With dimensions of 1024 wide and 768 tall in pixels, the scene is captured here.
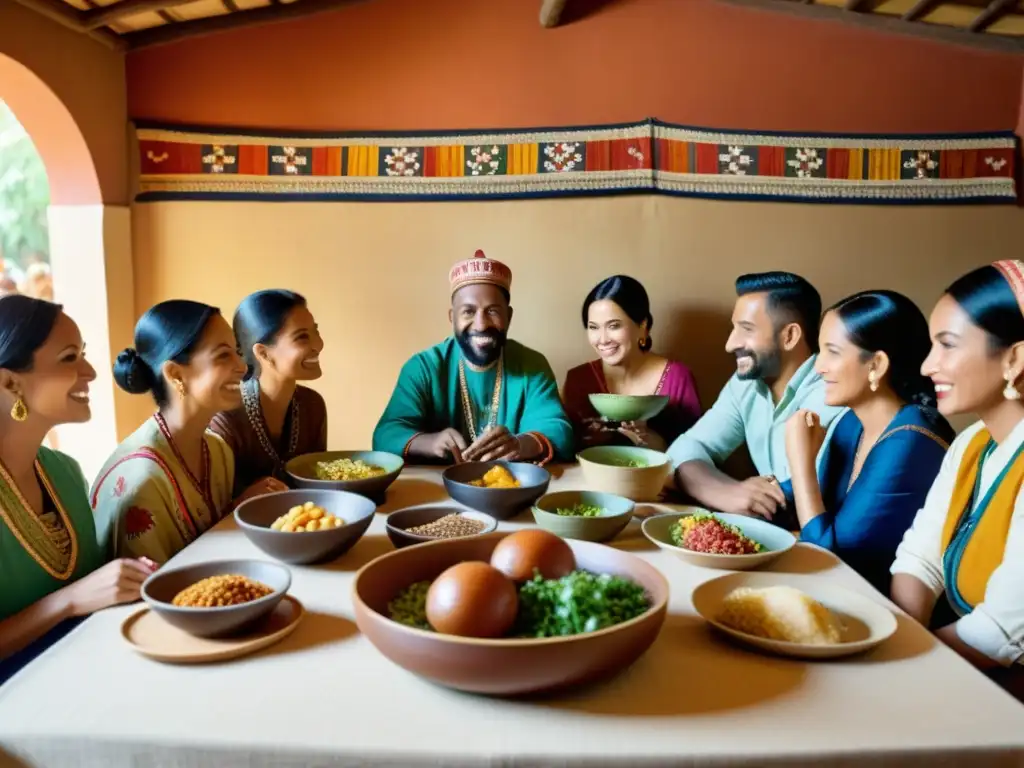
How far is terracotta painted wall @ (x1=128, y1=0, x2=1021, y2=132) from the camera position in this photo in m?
3.49

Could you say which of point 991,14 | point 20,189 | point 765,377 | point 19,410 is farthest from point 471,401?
point 20,189

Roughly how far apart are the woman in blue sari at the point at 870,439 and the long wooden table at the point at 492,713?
1.85ft

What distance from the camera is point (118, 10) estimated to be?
3100mm

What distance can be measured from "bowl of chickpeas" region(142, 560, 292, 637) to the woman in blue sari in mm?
1221

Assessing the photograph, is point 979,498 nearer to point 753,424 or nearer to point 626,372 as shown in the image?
point 753,424

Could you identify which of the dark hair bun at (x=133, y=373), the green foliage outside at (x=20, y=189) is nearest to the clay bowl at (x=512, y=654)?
the dark hair bun at (x=133, y=373)

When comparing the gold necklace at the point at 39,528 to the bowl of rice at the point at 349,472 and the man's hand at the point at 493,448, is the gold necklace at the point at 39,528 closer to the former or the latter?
the bowl of rice at the point at 349,472

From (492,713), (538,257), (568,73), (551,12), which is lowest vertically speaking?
(492,713)

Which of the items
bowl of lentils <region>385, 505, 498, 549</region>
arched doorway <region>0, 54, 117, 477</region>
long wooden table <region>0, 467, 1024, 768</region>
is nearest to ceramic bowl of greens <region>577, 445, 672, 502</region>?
bowl of lentils <region>385, 505, 498, 549</region>

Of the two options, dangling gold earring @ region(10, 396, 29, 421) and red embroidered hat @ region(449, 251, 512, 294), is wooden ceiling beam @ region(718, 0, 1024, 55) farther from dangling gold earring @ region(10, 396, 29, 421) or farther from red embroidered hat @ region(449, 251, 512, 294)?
dangling gold earring @ region(10, 396, 29, 421)

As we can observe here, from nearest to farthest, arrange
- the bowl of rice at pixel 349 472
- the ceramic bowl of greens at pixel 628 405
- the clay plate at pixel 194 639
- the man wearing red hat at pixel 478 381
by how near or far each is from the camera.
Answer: the clay plate at pixel 194 639 → the bowl of rice at pixel 349 472 → the ceramic bowl of greens at pixel 628 405 → the man wearing red hat at pixel 478 381

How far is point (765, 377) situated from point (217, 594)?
1.96 meters

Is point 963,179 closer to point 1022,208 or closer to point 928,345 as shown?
point 1022,208

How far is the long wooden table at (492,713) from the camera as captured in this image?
3.03 feet
